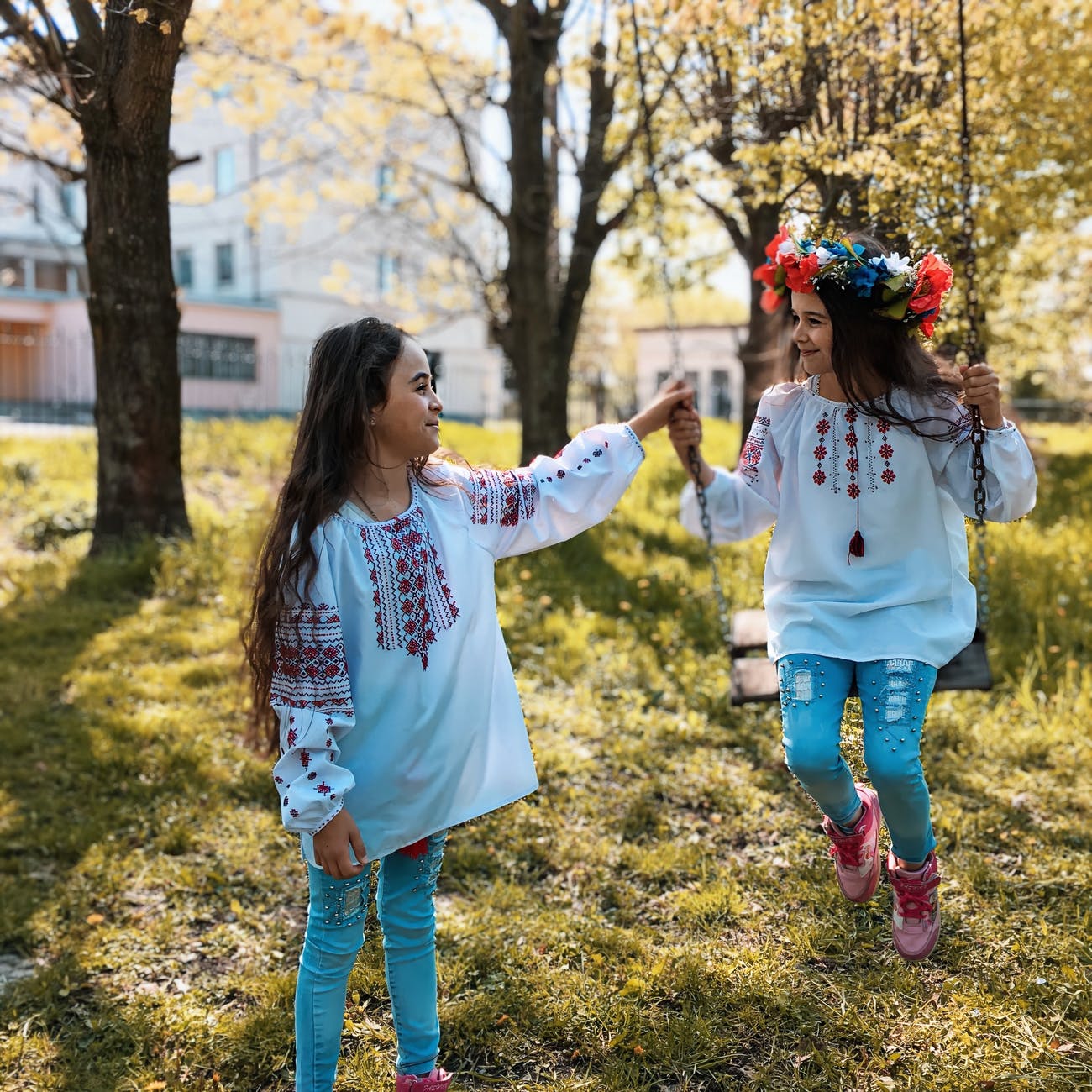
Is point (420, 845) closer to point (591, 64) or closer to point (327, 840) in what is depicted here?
point (327, 840)

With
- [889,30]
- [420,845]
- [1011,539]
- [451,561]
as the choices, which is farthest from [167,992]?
[1011,539]

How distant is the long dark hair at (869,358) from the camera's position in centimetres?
272

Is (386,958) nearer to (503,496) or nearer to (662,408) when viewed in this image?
(503,496)

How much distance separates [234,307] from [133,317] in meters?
22.0

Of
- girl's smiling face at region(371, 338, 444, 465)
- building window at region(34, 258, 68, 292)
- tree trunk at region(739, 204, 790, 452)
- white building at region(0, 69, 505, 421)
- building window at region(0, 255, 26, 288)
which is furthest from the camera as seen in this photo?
building window at region(34, 258, 68, 292)

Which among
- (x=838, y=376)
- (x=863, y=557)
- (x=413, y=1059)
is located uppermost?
(x=838, y=376)

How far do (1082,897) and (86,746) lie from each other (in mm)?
3858

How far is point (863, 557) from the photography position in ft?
8.82

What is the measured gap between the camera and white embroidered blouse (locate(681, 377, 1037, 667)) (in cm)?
262

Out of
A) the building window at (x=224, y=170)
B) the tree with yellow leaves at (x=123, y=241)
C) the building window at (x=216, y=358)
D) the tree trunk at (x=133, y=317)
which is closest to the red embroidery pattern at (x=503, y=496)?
the tree with yellow leaves at (x=123, y=241)

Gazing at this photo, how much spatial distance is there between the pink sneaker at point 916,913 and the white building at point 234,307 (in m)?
22.8

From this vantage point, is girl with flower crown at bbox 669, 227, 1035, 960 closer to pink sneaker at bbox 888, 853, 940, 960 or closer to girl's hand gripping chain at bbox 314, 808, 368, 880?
Result: pink sneaker at bbox 888, 853, 940, 960

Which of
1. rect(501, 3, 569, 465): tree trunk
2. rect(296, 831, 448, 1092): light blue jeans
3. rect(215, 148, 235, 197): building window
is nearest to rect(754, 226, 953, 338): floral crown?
rect(296, 831, 448, 1092): light blue jeans

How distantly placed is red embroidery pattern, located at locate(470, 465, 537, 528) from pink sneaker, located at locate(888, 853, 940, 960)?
1326 millimetres
